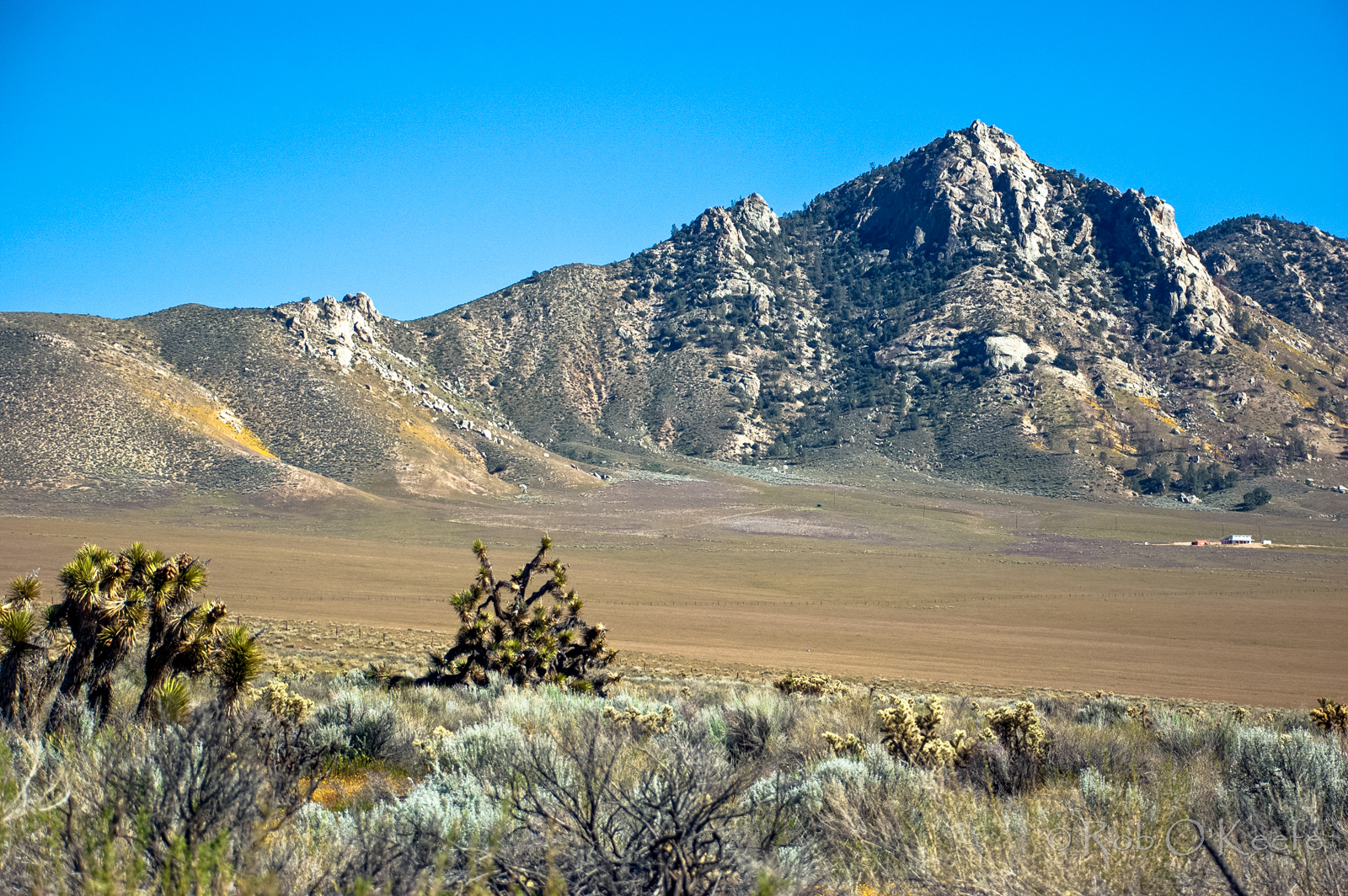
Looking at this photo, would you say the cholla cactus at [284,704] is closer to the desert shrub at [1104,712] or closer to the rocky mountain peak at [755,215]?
the desert shrub at [1104,712]

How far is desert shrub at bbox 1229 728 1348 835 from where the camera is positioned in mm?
4879

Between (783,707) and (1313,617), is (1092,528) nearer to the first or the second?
(1313,617)

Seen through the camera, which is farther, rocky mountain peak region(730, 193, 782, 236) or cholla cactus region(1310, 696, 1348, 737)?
rocky mountain peak region(730, 193, 782, 236)

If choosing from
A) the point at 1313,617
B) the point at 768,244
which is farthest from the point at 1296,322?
the point at 1313,617

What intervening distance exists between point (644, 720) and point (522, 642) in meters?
5.72

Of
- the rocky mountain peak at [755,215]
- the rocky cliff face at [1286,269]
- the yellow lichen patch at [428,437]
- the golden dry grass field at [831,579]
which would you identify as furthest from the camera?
the rocky mountain peak at [755,215]

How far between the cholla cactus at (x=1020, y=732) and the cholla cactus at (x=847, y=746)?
119 cm

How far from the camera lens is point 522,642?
1299cm

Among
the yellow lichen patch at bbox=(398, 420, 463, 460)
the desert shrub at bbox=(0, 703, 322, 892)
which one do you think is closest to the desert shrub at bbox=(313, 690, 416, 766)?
the desert shrub at bbox=(0, 703, 322, 892)

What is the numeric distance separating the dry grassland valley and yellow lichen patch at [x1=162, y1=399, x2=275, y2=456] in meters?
0.64

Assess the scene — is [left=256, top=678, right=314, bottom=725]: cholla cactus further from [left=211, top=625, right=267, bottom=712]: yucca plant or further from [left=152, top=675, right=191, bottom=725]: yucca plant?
[left=152, top=675, right=191, bottom=725]: yucca plant

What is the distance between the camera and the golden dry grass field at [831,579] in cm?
2520

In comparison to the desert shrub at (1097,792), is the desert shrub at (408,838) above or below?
above

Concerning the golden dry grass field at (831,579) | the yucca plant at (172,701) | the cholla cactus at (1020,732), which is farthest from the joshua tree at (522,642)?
the golden dry grass field at (831,579)
